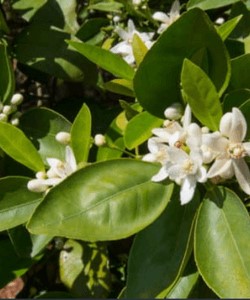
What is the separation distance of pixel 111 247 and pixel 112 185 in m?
1.05

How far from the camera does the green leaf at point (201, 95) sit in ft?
3.75

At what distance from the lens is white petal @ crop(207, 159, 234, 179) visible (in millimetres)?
1126

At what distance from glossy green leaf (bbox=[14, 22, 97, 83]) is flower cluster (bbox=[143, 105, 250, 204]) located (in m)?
0.66

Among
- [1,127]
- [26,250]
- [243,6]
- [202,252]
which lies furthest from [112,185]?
[243,6]

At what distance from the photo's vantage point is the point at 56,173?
1.30 meters

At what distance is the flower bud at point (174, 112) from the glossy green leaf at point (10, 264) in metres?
0.67

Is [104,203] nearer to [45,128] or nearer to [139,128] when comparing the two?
[139,128]

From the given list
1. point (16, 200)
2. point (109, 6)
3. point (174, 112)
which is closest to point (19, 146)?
point (16, 200)

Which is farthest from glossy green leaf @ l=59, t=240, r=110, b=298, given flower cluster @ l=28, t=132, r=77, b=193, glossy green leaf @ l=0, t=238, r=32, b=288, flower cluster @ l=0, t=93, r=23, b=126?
flower cluster @ l=28, t=132, r=77, b=193

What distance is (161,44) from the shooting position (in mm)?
1190

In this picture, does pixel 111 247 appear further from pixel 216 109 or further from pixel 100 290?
pixel 216 109

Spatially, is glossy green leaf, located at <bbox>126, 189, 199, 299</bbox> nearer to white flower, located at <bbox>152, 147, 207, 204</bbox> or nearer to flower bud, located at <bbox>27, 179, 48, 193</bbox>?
white flower, located at <bbox>152, 147, 207, 204</bbox>

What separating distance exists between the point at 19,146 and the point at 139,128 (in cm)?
27

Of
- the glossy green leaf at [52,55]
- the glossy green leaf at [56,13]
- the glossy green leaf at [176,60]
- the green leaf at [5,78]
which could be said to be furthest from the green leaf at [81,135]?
the glossy green leaf at [56,13]
